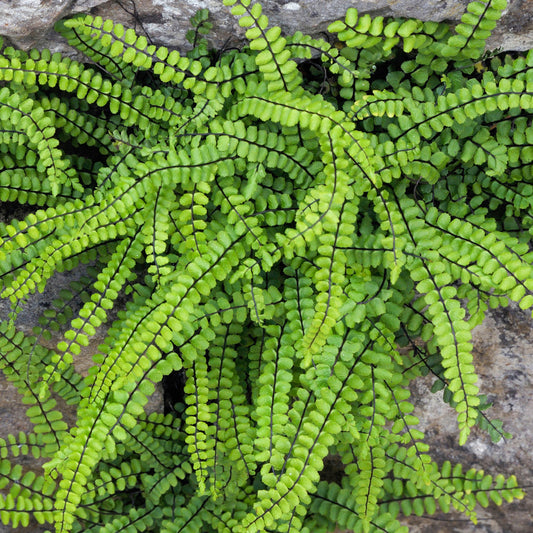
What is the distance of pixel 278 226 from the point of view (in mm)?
2631

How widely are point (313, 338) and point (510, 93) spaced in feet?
4.39

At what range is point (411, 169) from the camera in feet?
8.09

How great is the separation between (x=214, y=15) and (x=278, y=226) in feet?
3.60

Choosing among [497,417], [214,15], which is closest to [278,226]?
[214,15]

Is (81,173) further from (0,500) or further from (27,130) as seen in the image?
(0,500)

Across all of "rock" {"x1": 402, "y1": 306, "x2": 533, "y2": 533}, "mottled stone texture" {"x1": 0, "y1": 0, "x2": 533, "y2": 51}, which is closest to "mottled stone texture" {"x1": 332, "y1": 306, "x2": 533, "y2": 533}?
"rock" {"x1": 402, "y1": 306, "x2": 533, "y2": 533}

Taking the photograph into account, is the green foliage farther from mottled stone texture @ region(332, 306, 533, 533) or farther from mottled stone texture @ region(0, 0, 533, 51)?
mottled stone texture @ region(332, 306, 533, 533)

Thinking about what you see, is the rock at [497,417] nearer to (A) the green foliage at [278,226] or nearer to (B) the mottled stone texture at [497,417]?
(B) the mottled stone texture at [497,417]

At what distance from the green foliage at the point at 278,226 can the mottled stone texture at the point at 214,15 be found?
3.1 inches

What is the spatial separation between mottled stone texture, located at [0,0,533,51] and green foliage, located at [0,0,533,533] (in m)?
0.08

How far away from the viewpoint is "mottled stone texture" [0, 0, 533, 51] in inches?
96.4

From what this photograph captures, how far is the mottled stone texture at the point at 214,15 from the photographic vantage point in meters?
2.45

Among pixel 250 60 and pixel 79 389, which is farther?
pixel 79 389

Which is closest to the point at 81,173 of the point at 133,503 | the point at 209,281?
the point at 209,281
